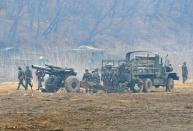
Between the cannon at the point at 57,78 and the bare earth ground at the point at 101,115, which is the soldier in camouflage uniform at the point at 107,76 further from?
the bare earth ground at the point at 101,115

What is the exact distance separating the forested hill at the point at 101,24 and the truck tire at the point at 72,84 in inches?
1986

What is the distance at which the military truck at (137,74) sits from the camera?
1218 inches

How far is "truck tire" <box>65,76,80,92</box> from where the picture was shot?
31234mm

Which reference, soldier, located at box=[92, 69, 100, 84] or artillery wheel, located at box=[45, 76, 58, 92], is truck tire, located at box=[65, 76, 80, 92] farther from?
artillery wheel, located at box=[45, 76, 58, 92]

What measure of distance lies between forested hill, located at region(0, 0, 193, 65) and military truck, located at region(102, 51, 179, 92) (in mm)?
50214

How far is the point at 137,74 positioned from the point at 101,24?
57383 mm

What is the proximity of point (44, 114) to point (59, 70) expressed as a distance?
14.6 meters

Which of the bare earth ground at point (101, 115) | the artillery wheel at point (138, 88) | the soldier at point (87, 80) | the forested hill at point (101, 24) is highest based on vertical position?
the forested hill at point (101, 24)

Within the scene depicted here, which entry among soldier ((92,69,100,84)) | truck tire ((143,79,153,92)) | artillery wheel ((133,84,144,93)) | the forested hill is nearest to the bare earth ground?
artillery wheel ((133,84,144,93))

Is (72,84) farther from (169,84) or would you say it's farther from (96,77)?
(169,84)

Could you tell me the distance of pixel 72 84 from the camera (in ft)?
103

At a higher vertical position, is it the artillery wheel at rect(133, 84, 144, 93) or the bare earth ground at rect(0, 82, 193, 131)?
the artillery wheel at rect(133, 84, 144, 93)

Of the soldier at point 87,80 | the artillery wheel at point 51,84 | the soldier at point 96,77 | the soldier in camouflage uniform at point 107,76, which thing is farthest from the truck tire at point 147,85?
the artillery wheel at point 51,84

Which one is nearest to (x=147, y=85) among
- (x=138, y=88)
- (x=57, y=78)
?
(x=138, y=88)
